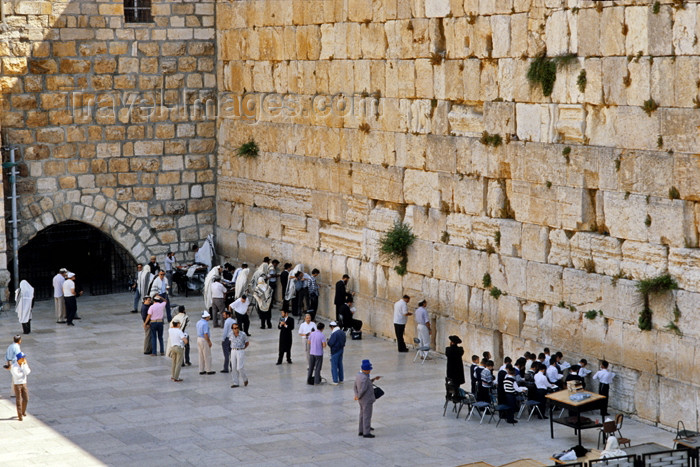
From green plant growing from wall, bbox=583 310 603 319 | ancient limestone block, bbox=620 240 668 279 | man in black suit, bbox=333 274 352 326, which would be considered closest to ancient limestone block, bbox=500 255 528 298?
green plant growing from wall, bbox=583 310 603 319

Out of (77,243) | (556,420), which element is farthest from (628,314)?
(77,243)

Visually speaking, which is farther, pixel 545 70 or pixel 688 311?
pixel 545 70

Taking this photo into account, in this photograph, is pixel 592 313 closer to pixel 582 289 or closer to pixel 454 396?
pixel 582 289

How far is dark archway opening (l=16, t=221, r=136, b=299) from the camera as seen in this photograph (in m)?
26.2

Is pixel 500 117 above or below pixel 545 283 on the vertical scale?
above

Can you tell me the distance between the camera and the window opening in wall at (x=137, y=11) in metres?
25.4

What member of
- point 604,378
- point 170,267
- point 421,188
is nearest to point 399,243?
point 421,188

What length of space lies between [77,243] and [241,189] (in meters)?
4.01

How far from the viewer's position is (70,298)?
22609mm

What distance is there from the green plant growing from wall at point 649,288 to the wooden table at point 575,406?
Result: 3.82ft

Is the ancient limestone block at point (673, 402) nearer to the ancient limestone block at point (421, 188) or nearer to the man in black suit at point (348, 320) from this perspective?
the ancient limestone block at point (421, 188)

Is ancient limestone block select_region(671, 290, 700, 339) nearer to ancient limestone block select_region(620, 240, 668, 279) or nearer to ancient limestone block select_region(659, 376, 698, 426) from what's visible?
ancient limestone block select_region(620, 240, 668, 279)

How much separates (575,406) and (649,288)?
6.14 feet

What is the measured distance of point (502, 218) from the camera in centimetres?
1889
